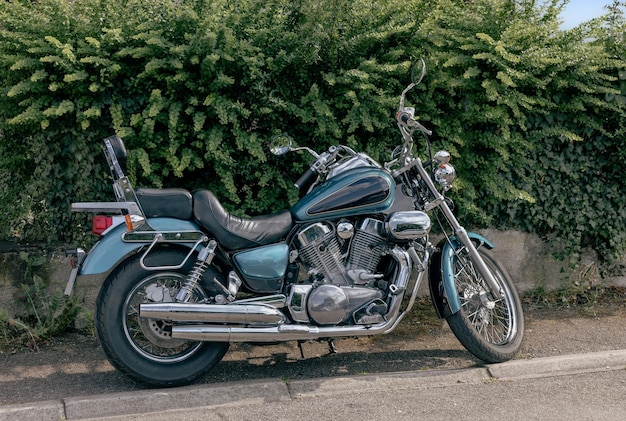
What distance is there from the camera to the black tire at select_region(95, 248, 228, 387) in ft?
15.2

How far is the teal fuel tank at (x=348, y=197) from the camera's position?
4980mm

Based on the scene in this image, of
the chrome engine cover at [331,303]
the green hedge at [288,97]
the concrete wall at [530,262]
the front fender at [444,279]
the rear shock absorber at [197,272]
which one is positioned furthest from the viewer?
the concrete wall at [530,262]

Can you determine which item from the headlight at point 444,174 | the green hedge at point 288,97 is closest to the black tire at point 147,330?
the green hedge at point 288,97

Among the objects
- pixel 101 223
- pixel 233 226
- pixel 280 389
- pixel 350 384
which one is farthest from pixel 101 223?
pixel 350 384

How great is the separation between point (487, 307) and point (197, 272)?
6.83 ft

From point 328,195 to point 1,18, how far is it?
2.90 metres

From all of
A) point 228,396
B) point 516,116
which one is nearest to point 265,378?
point 228,396

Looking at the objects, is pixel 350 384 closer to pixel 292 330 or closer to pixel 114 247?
pixel 292 330

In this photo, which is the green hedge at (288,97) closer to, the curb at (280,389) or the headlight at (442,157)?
the headlight at (442,157)

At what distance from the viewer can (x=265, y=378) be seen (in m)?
4.99

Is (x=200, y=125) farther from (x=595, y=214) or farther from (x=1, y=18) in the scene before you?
(x=595, y=214)

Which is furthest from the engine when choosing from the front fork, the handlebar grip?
the front fork

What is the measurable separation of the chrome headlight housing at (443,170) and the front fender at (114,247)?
1741mm

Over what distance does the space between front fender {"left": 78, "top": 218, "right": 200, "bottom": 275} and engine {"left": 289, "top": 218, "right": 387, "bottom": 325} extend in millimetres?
793
